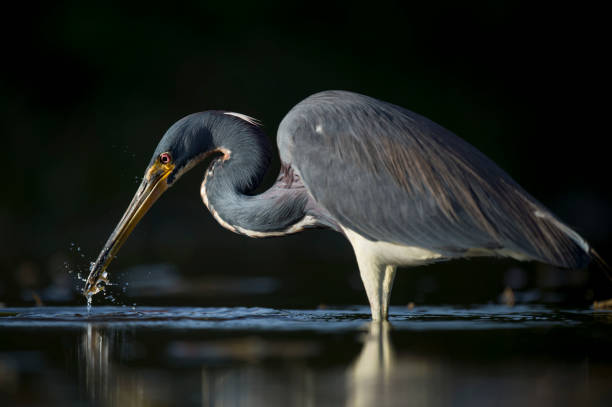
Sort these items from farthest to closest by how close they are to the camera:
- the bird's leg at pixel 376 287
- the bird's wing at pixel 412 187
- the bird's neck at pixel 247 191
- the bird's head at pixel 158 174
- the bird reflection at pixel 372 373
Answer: the bird's head at pixel 158 174
the bird's neck at pixel 247 191
the bird's leg at pixel 376 287
the bird's wing at pixel 412 187
the bird reflection at pixel 372 373

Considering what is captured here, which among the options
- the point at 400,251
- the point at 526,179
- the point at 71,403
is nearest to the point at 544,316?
the point at 400,251

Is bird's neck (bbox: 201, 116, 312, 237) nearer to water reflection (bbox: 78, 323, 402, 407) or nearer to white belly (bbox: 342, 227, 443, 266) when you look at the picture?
white belly (bbox: 342, 227, 443, 266)

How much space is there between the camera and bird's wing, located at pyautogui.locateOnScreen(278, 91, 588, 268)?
216 inches

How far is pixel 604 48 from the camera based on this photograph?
16250 millimetres

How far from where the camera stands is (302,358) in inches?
165

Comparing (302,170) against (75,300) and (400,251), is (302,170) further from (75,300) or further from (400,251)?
(75,300)

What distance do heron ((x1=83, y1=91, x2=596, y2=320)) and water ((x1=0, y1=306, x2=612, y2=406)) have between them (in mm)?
382

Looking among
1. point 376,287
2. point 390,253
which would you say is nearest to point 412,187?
point 390,253

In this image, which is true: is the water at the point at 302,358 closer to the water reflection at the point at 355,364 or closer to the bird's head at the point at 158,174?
the water reflection at the point at 355,364

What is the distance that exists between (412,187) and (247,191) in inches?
47.5

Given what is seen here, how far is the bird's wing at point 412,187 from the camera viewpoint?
5.48 meters

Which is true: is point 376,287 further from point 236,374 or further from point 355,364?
point 236,374

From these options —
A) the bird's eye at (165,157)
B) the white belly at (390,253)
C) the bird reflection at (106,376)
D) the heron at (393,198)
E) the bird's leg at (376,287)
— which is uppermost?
the bird's eye at (165,157)

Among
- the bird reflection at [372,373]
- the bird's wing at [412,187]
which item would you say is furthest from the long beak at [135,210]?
the bird reflection at [372,373]
